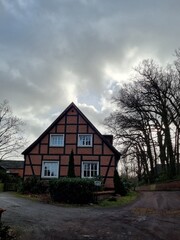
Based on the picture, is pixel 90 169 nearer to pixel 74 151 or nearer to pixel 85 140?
pixel 74 151

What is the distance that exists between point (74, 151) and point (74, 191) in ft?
34.6

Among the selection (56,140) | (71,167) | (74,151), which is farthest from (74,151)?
(56,140)

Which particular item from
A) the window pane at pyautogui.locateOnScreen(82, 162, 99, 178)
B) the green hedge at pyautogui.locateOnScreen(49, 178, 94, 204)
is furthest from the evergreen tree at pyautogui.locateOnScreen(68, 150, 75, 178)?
the green hedge at pyautogui.locateOnScreen(49, 178, 94, 204)

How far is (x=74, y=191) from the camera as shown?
19.7 m

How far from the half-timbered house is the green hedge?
906 cm

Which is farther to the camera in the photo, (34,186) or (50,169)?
(50,169)

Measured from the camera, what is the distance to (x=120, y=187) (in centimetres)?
2572

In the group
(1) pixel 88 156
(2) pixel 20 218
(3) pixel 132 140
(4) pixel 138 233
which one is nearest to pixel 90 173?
(1) pixel 88 156

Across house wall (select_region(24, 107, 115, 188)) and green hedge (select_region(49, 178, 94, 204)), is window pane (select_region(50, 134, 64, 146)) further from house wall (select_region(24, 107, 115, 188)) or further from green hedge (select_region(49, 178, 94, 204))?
green hedge (select_region(49, 178, 94, 204))

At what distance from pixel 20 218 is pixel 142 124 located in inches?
960

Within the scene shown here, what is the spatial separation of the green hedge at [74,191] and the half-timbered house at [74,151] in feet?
29.7

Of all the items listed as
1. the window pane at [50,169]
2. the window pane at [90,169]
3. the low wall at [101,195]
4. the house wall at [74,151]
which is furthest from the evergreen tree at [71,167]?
the low wall at [101,195]

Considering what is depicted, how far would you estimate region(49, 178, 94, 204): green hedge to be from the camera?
19641 mm

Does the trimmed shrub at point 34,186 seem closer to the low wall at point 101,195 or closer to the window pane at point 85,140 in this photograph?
the low wall at point 101,195
